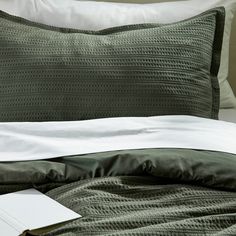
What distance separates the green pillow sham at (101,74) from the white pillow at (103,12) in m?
0.15

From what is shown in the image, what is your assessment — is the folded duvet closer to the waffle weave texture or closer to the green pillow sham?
the waffle weave texture

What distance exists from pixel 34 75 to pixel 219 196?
0.62m

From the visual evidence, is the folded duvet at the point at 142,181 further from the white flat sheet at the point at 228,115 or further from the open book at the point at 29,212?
the white flat sheet at the point at 228,115

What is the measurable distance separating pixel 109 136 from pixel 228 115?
24.1 inches

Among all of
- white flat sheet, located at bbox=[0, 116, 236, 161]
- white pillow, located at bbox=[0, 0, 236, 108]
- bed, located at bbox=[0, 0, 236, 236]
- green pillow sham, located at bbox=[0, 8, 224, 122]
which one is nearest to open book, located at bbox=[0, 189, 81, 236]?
bed, located at bbox=[0, 0, 236, 236]

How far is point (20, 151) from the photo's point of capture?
1394mm

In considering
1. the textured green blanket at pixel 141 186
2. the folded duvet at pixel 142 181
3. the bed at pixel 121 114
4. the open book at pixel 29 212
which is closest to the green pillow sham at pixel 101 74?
the bed at pixel 121 114

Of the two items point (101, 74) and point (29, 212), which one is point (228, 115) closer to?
point (101, 74)

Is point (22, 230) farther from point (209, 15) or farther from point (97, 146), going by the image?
point (209, 15)

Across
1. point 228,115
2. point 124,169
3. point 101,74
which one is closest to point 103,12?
point 101,74

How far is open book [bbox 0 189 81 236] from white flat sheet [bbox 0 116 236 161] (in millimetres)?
130

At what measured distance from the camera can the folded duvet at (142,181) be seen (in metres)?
1.14

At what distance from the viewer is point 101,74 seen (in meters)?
1.62

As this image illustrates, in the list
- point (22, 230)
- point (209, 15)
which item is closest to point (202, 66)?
point (209, 15)
